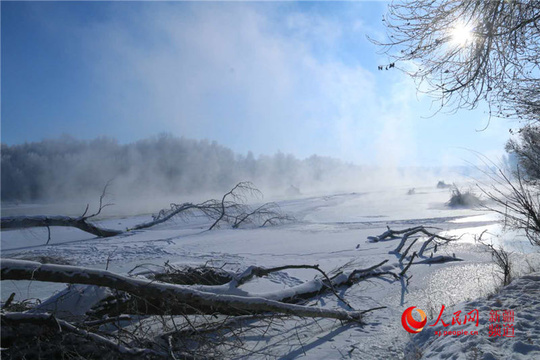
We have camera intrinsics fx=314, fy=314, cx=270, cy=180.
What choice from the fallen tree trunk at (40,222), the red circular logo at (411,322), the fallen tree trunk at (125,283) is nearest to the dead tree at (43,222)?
the fallen tree trunk at (40,222)

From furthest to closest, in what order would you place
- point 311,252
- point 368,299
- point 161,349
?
point 311,252
point 368,299
point 161,349

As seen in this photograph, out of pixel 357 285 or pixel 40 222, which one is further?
pixel 40 222

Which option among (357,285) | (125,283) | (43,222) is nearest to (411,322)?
(357,285)

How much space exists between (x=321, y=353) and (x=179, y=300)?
1.49 m

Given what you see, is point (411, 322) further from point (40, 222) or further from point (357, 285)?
point (40, 222)

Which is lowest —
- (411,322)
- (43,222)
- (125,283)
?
(411,322)

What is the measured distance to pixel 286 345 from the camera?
3281 millimetres

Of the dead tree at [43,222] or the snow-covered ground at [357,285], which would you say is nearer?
the snow-covered ground at [357,285]

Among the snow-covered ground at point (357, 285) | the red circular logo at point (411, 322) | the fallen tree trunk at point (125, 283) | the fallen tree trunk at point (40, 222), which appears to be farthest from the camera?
the fallen tree trunk at point (40, 222)

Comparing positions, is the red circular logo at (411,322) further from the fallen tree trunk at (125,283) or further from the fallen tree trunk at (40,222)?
the fallen tree trunk at (40,222)

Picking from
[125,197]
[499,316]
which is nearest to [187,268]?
[499,316]

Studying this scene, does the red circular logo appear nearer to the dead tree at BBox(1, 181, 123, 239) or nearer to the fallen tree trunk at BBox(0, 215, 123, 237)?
the dead tree at BBox(1, 181, 123, 239)

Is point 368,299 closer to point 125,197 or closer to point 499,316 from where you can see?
point 499,316

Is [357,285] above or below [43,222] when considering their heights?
below
